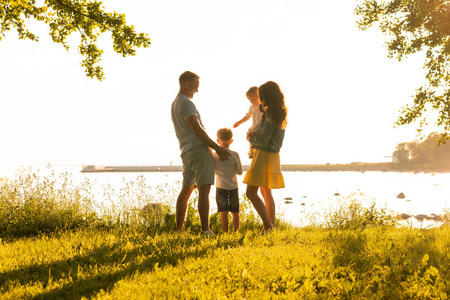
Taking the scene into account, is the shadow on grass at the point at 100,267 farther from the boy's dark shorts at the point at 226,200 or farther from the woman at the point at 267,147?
the woman at the point at 267,147

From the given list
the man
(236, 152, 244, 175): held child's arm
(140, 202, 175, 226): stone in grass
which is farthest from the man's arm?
(140, 202, 175, 226): stone in grass

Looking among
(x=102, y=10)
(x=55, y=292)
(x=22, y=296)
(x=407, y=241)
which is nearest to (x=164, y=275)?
(x=55, y=292)

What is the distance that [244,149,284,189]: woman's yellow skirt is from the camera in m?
5.09

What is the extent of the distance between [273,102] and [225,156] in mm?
1144

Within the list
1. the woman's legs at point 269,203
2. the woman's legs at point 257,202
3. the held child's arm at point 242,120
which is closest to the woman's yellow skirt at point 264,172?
the woman's legs at point 257,202

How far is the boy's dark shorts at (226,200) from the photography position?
17.7 ft

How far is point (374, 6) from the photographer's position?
1086 cm

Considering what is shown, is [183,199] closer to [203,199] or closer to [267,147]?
[203,199]

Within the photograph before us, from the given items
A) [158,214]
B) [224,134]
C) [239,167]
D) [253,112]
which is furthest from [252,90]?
→ [158,214]

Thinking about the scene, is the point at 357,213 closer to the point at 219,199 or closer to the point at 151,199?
the point at 219,199

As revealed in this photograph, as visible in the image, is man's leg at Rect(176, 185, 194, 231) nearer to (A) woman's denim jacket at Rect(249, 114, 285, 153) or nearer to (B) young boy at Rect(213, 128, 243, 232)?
(B) young boy at Rect(213, 128, 243, 232)

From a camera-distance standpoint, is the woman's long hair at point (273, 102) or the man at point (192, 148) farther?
the woman's long hair at point (273, 102)

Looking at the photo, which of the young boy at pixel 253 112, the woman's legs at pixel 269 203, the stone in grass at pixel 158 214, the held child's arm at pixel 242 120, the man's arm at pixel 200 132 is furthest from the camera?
the stone in grass at pixel 158 214

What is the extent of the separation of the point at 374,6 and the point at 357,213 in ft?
24.2
